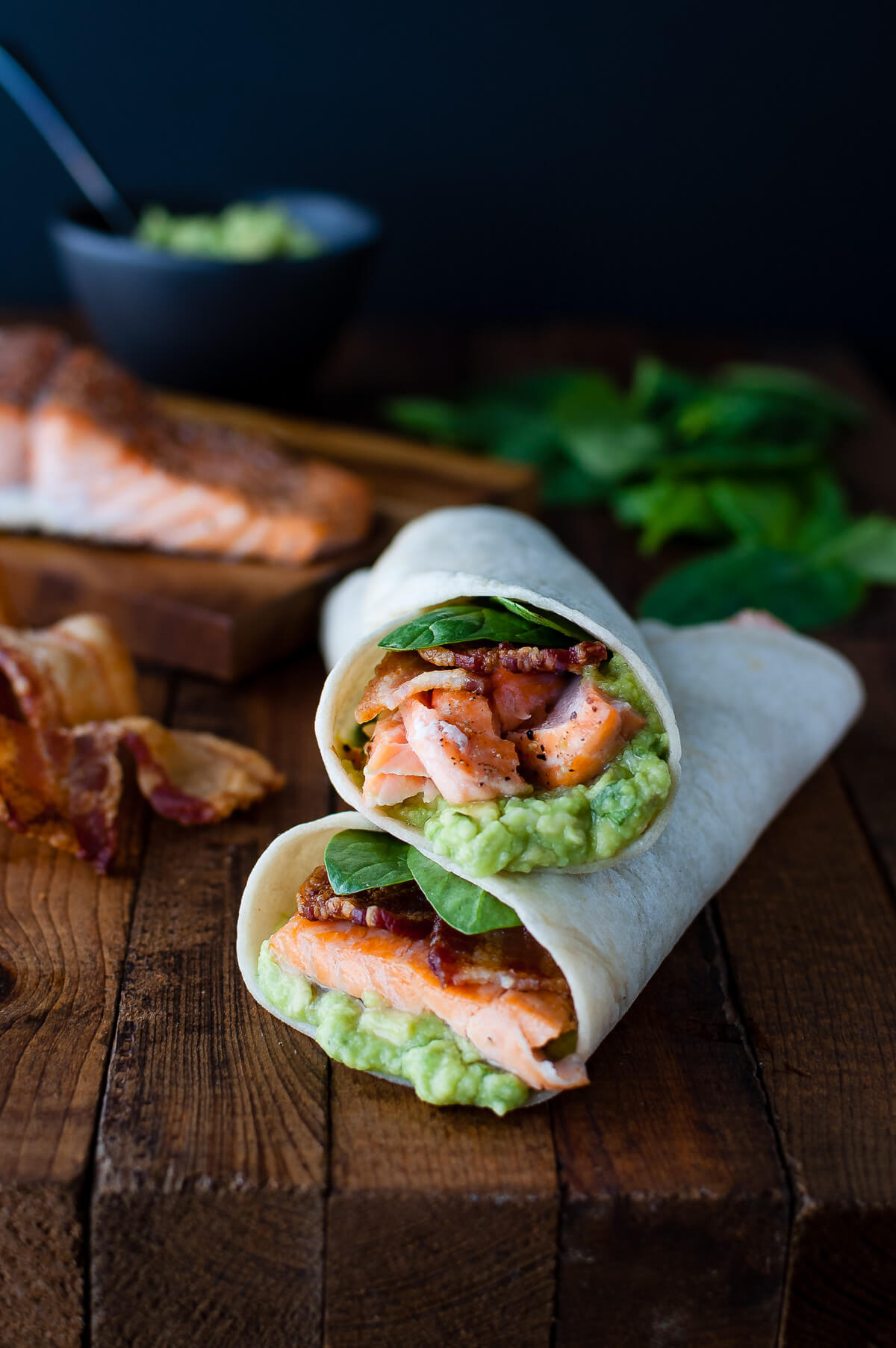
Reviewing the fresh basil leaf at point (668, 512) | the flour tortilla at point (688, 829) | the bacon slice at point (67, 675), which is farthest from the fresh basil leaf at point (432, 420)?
the bacon slice at point (67, 675)

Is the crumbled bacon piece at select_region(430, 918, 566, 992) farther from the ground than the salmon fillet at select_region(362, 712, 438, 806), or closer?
closer

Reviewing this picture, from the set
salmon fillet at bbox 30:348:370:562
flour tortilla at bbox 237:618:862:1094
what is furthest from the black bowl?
flour tortilla at bbox 237:618:862:1094

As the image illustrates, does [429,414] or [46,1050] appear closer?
[46,1050]

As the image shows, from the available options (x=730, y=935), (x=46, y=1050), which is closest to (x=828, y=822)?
(x=730, y=935)

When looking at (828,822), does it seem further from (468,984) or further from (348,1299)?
(348,1299)

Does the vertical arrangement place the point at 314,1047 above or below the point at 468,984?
below

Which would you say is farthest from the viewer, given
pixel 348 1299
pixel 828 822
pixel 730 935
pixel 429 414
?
pixel 429 414

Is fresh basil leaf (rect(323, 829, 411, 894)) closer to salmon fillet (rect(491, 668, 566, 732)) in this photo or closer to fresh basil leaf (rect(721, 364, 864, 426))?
salmon fillet (rect(491, 668, 566, 732))
